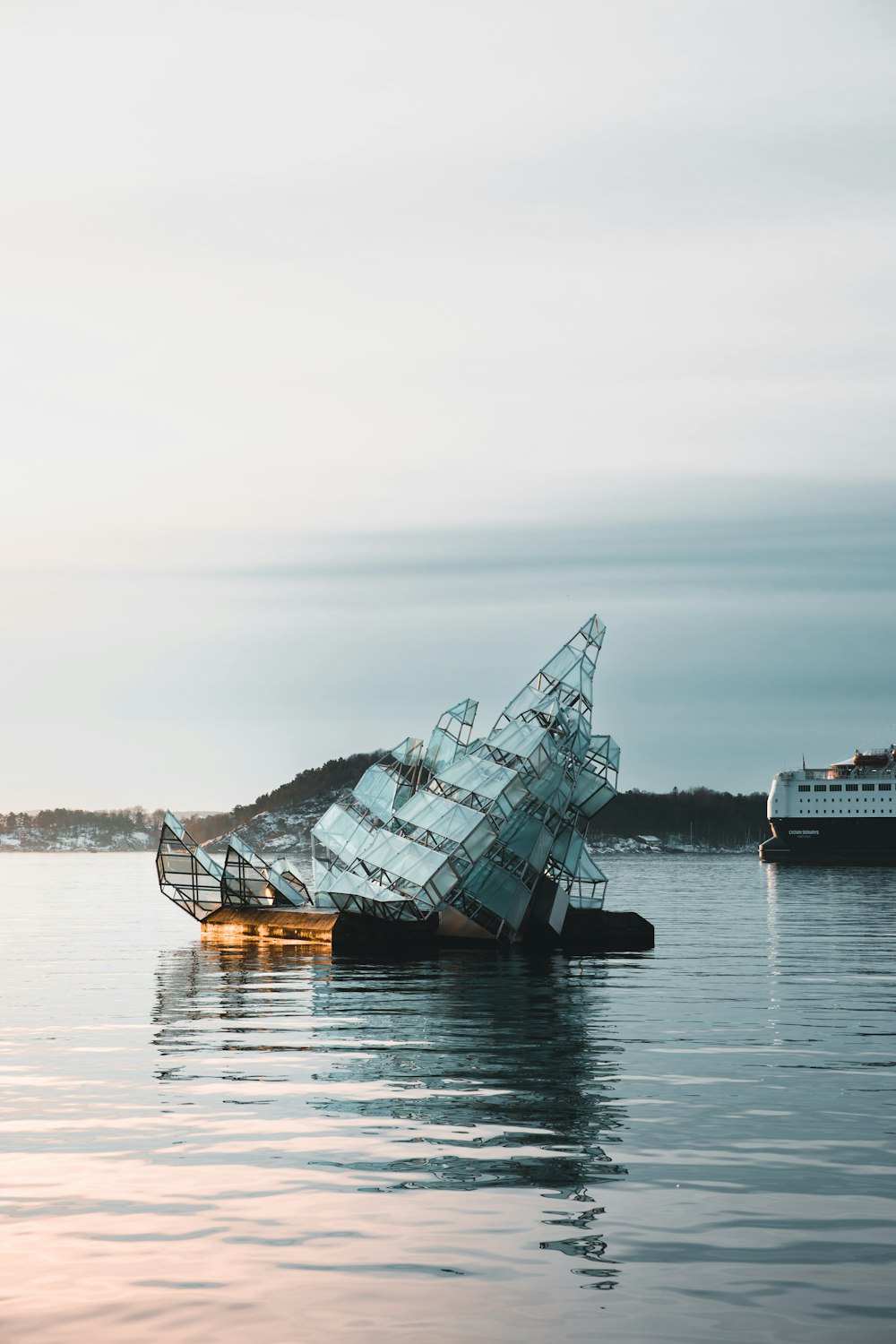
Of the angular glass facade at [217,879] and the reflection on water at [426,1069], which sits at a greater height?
the angular glass facade at [217,879]

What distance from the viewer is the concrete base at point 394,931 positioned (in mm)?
71562

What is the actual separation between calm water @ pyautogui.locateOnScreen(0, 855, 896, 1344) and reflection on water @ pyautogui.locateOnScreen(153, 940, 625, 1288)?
0.37 feet

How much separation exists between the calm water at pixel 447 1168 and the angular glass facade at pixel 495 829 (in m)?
22.7

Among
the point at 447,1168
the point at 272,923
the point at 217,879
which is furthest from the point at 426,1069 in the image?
the point at 217,879

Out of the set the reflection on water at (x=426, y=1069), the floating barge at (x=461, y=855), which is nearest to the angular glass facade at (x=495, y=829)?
the floating barge at (x=461, y=855)

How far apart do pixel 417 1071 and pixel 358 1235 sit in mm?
14196

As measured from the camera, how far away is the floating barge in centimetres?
7206

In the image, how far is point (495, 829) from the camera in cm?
7412

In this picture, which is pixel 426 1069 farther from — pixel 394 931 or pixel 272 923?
pixel 272 923

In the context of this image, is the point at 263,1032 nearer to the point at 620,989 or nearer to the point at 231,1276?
the point at 620,989

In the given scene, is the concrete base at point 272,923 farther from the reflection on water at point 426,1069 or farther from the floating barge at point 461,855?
the reflection on water at point 426,1069

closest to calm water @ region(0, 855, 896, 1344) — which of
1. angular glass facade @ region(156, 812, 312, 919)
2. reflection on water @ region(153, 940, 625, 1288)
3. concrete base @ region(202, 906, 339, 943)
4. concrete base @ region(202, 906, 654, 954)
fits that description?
reflection on water @ region(153, 940, 625, 1288)

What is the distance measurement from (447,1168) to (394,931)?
166ft

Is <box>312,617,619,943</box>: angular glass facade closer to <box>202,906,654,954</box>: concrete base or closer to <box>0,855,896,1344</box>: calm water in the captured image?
<box>202,906,654,954</box>: concrete base
